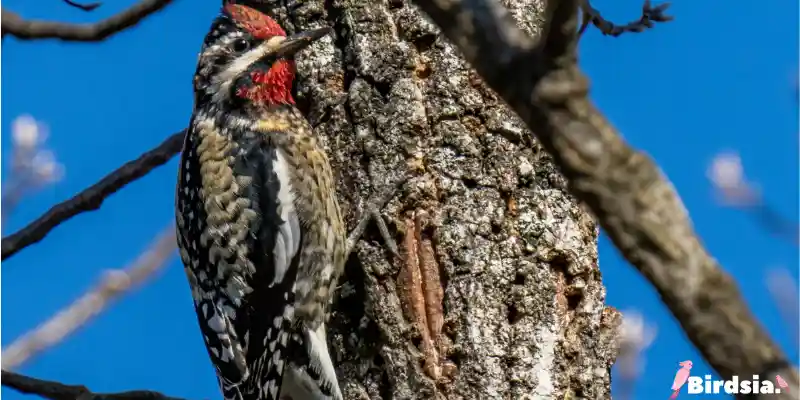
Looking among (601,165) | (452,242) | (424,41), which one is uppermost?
(424,41)

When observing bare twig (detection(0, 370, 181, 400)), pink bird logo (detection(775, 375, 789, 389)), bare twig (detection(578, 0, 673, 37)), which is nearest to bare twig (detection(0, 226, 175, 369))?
bare twig (detection(0, 370, 181, 400))

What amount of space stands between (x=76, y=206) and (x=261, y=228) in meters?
0.57

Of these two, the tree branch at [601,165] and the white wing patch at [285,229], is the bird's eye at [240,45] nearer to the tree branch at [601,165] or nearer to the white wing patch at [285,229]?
the white wing patch at [285,229]

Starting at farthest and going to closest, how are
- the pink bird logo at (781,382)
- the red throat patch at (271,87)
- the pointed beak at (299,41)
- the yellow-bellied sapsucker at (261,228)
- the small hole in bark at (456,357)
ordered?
the red throat patch at (271,87) < the yellow-bellied sapsucker at (261,228) < the pointed beak at (299,41) < the small hole in bark at (456,357) < the pink bird logo at (781,382)

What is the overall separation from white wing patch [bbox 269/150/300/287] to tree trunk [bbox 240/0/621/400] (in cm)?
30

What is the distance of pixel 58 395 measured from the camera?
3.14 m

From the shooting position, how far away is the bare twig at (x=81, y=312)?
312 centimetres

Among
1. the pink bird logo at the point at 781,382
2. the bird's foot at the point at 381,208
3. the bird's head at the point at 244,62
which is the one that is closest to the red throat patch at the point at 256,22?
the bird's head at the point at 244,62

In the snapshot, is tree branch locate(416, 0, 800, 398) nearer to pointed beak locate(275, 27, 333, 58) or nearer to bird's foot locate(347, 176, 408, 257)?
bird's foot locate(347, 176, 408, 257)

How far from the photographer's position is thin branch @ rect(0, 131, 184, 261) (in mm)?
3271

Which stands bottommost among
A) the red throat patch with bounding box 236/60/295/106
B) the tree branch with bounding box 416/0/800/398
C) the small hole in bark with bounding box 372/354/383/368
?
the tree branch with bounding box 416/0/800/398

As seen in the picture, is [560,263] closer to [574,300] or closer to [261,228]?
[574,300]

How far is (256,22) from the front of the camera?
3.65 m

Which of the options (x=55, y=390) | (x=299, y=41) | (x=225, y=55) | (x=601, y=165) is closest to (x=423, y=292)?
(x=299, y=41)
